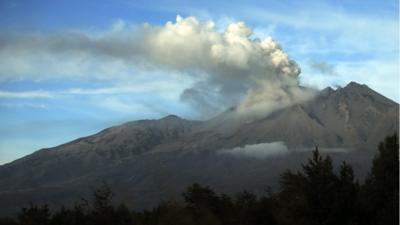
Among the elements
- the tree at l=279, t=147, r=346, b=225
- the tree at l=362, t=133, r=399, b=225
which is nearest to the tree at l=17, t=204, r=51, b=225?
the tree at l=279, t=147, r=346, b=225

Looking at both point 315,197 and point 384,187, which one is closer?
point 384,187

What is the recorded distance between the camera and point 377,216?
127 ft

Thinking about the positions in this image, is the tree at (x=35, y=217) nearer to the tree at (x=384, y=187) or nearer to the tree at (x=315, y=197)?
the tree at (x=315, y=197)

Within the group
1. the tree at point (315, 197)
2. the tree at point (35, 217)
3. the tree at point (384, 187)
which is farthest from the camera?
the tree at point (35, 217)

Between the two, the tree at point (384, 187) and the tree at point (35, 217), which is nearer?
the tree at point (384, 187)

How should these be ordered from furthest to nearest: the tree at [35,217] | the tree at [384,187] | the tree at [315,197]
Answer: the tree at [35,217], the tree at [315,197], the tree at [384,187]

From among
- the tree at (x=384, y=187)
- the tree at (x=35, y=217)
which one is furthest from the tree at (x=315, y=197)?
the tree at (x=35, y=217)

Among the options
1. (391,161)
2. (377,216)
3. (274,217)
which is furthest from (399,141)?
(274,217)

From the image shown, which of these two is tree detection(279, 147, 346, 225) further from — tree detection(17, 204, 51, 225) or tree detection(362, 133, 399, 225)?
tree detection(17, 204, 51, 225)

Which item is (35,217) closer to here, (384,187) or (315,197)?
(315,197)

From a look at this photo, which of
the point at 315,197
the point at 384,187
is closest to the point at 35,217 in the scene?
the point at 315,197

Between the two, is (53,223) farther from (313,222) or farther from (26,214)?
(313,222)

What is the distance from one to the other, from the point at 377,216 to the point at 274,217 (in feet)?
69.5

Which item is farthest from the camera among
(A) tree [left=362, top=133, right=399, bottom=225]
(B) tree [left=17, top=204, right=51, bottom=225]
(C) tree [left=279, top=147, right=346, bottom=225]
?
(B) tree [left=17, top=204, right=51, bottom=225]
